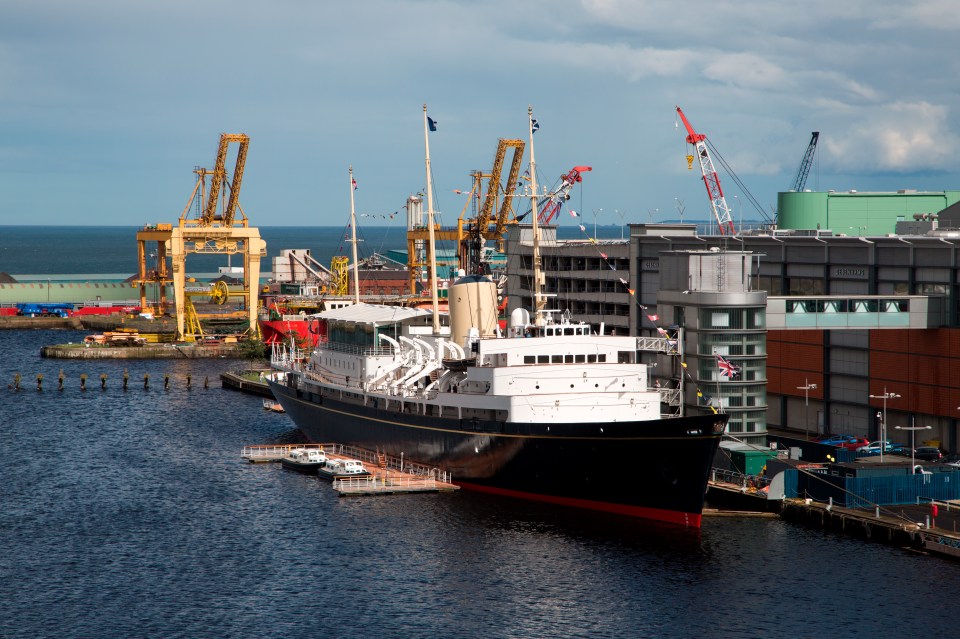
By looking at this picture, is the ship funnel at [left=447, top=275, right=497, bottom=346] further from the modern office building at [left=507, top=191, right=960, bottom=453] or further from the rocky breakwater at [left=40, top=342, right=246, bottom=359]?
the rocky breakwater at [left=40, top=342, right=246, bottom=359]

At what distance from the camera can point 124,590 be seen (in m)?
42.8

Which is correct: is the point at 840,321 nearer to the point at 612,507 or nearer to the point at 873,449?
the point at 873,449

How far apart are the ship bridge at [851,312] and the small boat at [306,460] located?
885 inches

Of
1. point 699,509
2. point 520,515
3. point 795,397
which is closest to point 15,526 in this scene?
point 520,515

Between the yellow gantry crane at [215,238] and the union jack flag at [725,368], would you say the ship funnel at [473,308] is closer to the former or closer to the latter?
the union jack flag at [725,368]

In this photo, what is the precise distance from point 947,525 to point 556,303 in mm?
39001

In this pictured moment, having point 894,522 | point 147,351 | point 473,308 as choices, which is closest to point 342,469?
point 473,308

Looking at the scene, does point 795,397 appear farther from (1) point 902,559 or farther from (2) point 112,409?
(2) point 112,409

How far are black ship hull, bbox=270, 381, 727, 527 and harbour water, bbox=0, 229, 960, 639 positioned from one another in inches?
40.2

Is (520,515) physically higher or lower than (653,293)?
lower

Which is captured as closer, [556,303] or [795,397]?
[795,397]

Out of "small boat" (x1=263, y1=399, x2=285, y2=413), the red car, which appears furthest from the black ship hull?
"small boat" (x1=263, y1=399, x2=285, y2=413)

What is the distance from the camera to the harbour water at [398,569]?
129 ft

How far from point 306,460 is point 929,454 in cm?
2914
